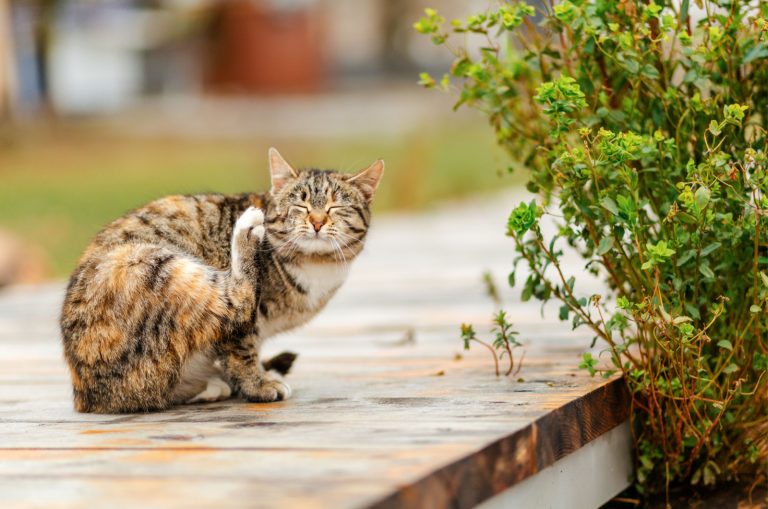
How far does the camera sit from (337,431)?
8.45 ft

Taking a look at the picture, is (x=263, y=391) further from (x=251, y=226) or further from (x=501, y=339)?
(x=501, y=339)

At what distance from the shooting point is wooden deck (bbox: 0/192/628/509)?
2.12 m

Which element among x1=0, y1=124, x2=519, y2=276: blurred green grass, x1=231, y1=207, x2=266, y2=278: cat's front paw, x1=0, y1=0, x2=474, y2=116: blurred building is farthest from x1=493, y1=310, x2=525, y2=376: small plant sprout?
x1=0, y1=0, x2=474, y2=116: blurred building

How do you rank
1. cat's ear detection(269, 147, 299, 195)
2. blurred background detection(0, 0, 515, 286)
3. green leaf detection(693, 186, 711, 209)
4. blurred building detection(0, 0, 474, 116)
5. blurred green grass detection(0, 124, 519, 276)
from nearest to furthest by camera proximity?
green leaf detection(693, 186, 711, 209) < cat's ear detection(269, 147, 299, 195) < blurred green grass detection(0, 124, 519, 276) < blurred background detection(0, 0, 515, 286) < blurred building detection(0, 0, 474, 116)

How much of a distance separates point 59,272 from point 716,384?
7.02 m

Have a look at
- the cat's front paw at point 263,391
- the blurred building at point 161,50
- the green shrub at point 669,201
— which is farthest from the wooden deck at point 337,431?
the blurred building at point 161,50

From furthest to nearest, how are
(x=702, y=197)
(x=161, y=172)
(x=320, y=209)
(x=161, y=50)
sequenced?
(x=161, y=50), (x=161, y=172), (x=320, y=209), (x=702, y=197)

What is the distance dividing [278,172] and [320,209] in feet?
0.67

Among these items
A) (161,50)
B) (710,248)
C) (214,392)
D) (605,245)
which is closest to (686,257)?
(710,248)

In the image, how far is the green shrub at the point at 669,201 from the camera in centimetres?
268

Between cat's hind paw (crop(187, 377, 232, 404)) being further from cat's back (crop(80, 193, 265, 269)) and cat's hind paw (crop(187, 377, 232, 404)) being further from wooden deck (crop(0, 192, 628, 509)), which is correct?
cat's back (crop(80, 193, 265, 269))

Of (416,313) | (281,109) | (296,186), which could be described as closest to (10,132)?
(281,109)

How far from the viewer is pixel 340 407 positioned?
289 centimetres

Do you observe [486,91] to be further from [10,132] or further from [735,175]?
[10,132]
